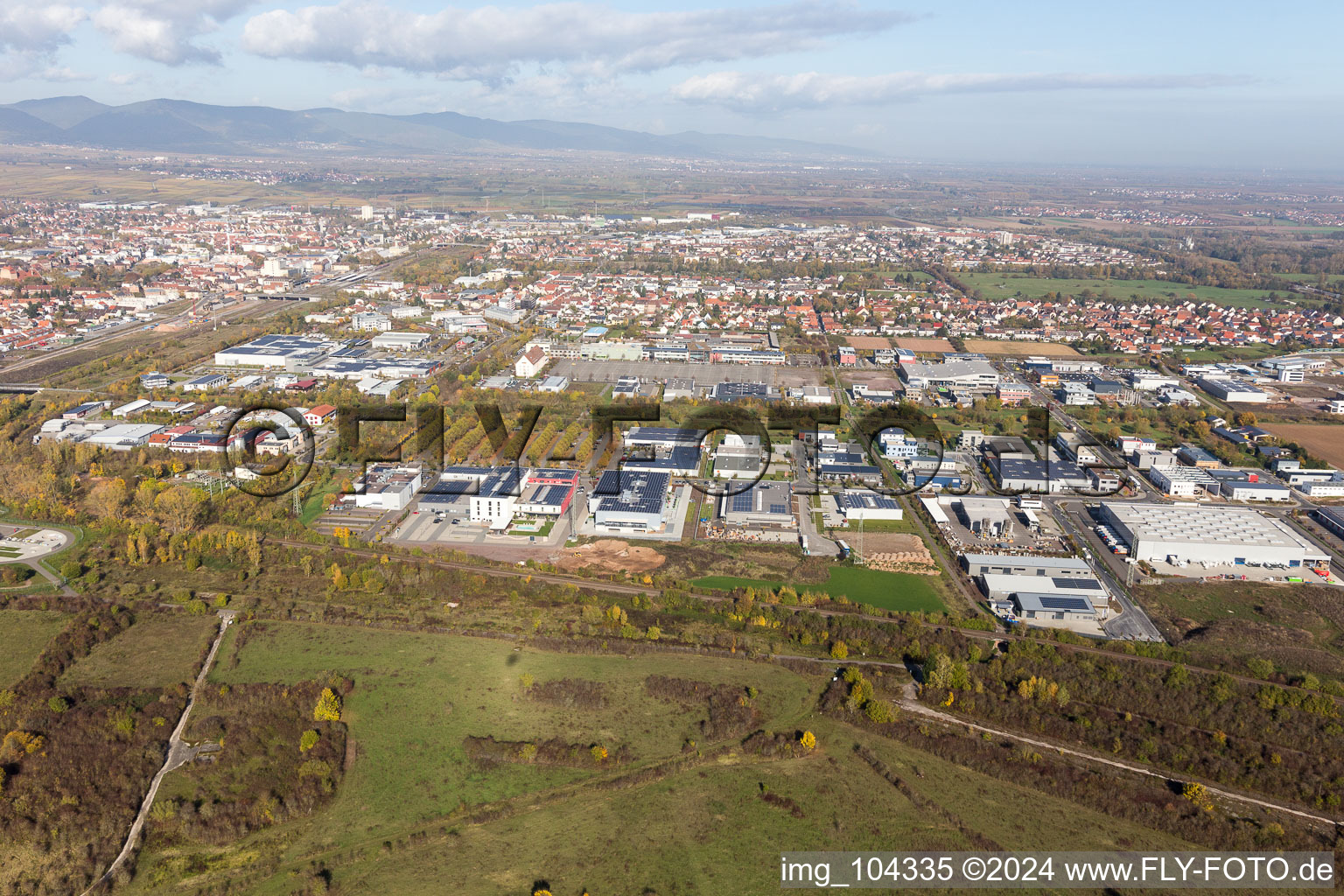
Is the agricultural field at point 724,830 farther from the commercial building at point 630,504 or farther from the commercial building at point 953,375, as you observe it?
the commercial building at point 953,375

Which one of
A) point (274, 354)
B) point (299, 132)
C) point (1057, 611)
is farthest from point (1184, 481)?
point (299, 132)

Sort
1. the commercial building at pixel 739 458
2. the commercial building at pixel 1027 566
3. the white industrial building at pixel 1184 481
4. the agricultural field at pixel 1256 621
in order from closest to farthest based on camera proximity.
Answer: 1. the agricultural field at pixel 1256 621
2. the commercial building at pixel 1027 566
3. the white industrial building at pixel 1184 481
4. the commercial building at pixel 739 458

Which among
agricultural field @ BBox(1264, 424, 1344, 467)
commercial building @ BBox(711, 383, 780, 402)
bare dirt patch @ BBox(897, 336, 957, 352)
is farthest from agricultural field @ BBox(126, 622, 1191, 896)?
bare dirt patch @ BBox(897, 336, 957, 352)

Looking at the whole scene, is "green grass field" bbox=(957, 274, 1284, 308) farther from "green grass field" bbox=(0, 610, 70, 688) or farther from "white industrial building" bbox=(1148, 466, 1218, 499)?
"green grass field" bbox=(0, 610, 70, 688)

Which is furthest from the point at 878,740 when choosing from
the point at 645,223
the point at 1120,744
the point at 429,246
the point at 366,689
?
the point at 645,223

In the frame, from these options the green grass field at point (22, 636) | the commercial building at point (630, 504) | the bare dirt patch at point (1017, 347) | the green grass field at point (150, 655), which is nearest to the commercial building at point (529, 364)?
the commercial building at point (630, 504)

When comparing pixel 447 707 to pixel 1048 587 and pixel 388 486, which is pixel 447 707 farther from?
pixel 1048 587

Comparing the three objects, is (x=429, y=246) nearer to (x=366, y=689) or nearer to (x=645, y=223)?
(x=645, y=223)
